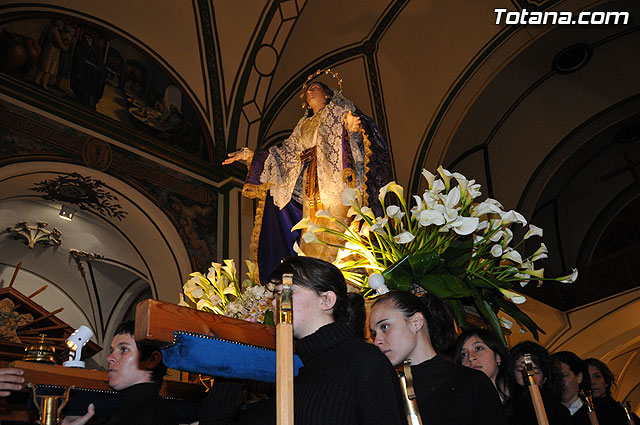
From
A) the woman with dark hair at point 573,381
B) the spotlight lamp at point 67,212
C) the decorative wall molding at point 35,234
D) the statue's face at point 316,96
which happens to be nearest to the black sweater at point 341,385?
the woman with dark hair at point 573,381

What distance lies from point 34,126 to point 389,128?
558cm

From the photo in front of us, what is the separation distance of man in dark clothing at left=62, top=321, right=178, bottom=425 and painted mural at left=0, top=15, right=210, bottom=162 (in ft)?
17.0

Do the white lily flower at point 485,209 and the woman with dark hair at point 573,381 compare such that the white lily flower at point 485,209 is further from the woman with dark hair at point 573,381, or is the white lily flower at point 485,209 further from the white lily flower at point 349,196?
the woman with dark hair at point 573,381

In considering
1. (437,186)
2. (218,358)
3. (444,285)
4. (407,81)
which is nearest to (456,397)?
(444,285)

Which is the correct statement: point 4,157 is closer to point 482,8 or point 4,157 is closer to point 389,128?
point 389,128

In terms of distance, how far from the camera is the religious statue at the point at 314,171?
432 centimetres

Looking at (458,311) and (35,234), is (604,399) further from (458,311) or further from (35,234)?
(35,234)

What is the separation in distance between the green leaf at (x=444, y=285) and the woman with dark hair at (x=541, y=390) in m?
0.47

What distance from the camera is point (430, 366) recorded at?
206cm

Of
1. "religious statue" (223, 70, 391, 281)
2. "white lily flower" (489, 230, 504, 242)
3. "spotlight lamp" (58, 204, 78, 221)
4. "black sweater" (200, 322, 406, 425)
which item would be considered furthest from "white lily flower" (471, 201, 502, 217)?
"spotlight lamp" (58, 204, 78, 221)

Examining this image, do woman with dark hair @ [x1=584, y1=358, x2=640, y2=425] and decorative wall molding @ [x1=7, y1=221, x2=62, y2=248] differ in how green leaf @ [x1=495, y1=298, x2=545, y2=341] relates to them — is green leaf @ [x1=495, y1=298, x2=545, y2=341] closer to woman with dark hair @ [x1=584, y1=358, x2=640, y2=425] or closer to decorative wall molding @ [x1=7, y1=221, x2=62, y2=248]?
woman with dark hair @ [x1=584, y1=358, x2=640, y2=425]

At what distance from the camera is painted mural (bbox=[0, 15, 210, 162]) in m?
6.71

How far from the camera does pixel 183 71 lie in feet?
27.4

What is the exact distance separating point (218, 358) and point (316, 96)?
140 inches
